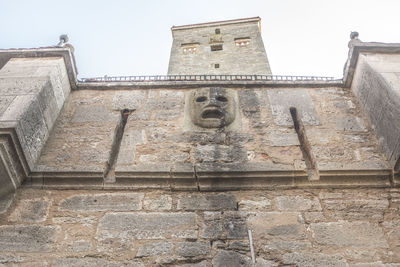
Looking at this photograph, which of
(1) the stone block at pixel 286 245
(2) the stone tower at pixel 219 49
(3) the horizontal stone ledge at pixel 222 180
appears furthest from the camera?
(2) the stone tower at pixel 219 49

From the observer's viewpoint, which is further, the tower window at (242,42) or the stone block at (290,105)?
the tower window at (242,42)

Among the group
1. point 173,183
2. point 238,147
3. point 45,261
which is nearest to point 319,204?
point 238,147

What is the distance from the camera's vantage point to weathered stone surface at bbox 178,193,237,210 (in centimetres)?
254

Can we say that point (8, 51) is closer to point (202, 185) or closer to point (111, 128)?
point (111, 128)

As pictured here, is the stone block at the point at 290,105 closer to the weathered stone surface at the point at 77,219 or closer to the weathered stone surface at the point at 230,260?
the weathered stone surface at the point at 230,260

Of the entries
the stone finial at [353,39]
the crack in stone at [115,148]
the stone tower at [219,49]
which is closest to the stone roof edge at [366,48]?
the stone finial at [353,39]

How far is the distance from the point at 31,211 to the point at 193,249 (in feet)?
4.10

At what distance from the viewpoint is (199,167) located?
9.12ft

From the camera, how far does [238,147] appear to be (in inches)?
118

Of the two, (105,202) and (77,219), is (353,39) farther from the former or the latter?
(77,219)

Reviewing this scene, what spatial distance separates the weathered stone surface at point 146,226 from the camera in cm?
236

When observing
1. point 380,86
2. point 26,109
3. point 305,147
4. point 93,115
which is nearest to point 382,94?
point 380,86

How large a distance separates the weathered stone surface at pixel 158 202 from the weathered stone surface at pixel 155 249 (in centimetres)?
32

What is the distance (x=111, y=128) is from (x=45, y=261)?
1.37 metres
